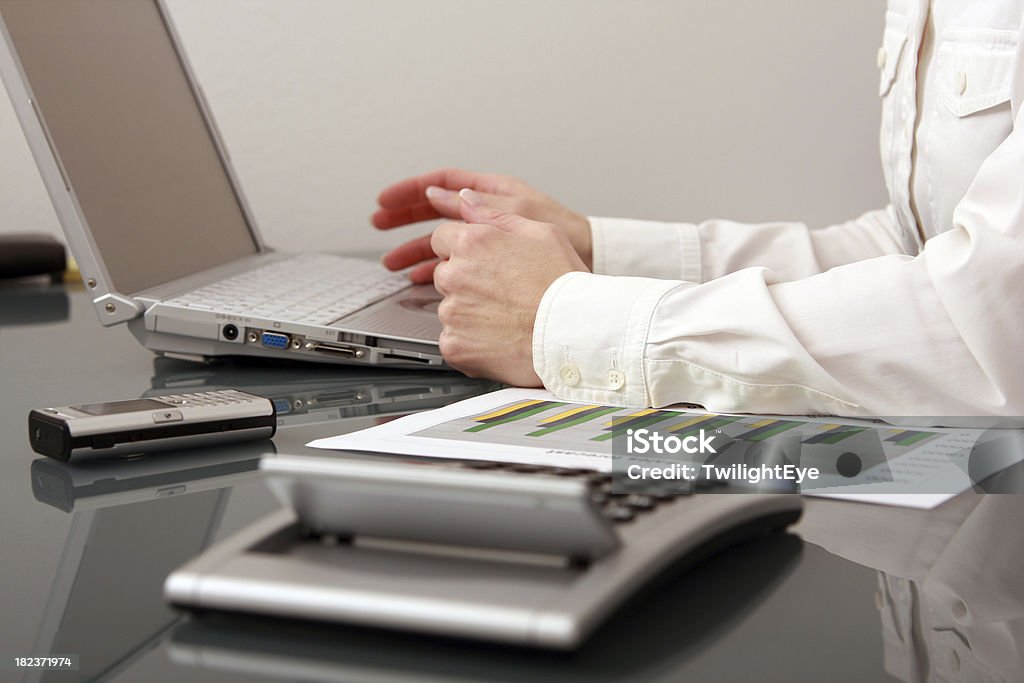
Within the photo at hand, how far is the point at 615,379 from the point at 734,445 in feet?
0.46

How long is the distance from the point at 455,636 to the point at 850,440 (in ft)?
1.14

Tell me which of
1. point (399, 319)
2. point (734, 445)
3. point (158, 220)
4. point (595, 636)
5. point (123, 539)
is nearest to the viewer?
point (595, 636)

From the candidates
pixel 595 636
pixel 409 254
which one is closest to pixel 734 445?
pixel 595 636

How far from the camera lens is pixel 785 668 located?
1.11 ft

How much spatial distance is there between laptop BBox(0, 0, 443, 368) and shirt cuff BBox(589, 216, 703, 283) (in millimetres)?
186

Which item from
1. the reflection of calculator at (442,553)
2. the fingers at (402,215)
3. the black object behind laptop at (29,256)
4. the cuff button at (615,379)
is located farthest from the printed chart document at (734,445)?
the black object behind laptop at (29,256)

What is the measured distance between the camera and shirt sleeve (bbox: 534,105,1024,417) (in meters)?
0.63

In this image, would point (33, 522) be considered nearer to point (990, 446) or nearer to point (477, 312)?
point (477, 312)

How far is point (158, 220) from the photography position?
3.33 feet

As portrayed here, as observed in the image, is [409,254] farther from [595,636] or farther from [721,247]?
[595,636]

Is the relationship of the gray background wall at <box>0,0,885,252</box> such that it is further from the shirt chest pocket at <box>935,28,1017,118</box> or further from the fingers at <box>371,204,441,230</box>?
the shirt chest pocket at <box>935,28,1017,118</box>

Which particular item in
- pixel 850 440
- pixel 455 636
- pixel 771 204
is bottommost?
pixel 771 204

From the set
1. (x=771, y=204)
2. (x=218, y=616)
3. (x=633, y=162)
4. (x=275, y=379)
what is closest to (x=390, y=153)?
(x=633, y=162)

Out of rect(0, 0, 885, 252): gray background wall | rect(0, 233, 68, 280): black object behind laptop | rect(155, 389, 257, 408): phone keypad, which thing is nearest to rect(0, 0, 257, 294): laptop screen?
rect(155, 389, 257, 408): phone keypad
